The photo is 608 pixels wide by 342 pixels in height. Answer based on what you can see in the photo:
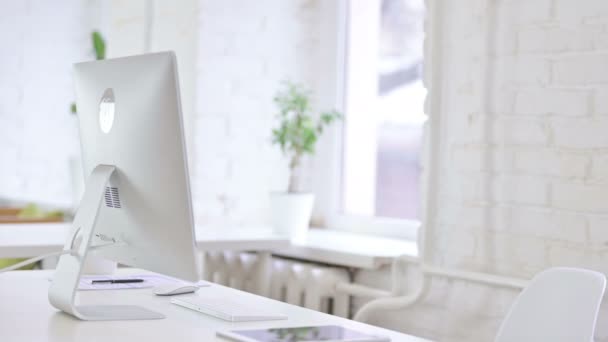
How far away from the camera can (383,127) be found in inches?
135

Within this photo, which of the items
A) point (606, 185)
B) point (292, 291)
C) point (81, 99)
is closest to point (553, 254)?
point (606, 185)

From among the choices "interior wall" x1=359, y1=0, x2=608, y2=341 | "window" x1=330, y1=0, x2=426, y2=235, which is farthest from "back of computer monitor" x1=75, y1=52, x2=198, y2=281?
"window" x1=330, y1=0, x2=426, y2=235

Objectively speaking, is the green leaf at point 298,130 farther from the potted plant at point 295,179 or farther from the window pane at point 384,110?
the window pane at point 384,110

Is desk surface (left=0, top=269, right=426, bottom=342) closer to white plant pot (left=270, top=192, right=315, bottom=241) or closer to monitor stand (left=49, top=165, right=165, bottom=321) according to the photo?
monitor stand (left=49, top=165, right=165, bottom=321)

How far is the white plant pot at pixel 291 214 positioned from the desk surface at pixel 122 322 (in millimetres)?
987

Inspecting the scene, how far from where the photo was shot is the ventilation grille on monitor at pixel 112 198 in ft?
6.14

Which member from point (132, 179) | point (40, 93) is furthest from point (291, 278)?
point (40, 93)

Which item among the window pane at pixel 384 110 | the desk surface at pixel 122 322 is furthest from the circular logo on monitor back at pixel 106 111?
the window pane at pixel 384 110

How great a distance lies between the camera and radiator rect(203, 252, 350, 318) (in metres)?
3.00

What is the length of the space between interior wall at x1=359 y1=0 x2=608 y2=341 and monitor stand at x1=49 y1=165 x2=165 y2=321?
3.52 ft

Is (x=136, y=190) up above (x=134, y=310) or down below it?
above

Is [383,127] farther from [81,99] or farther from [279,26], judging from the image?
[81,99]

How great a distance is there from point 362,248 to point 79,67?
1325mm

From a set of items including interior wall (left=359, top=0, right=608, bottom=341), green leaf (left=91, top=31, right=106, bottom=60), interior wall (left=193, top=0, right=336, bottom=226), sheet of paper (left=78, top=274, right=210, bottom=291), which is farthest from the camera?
green leaf (left=91, top=31, right=106, bottom=60)
